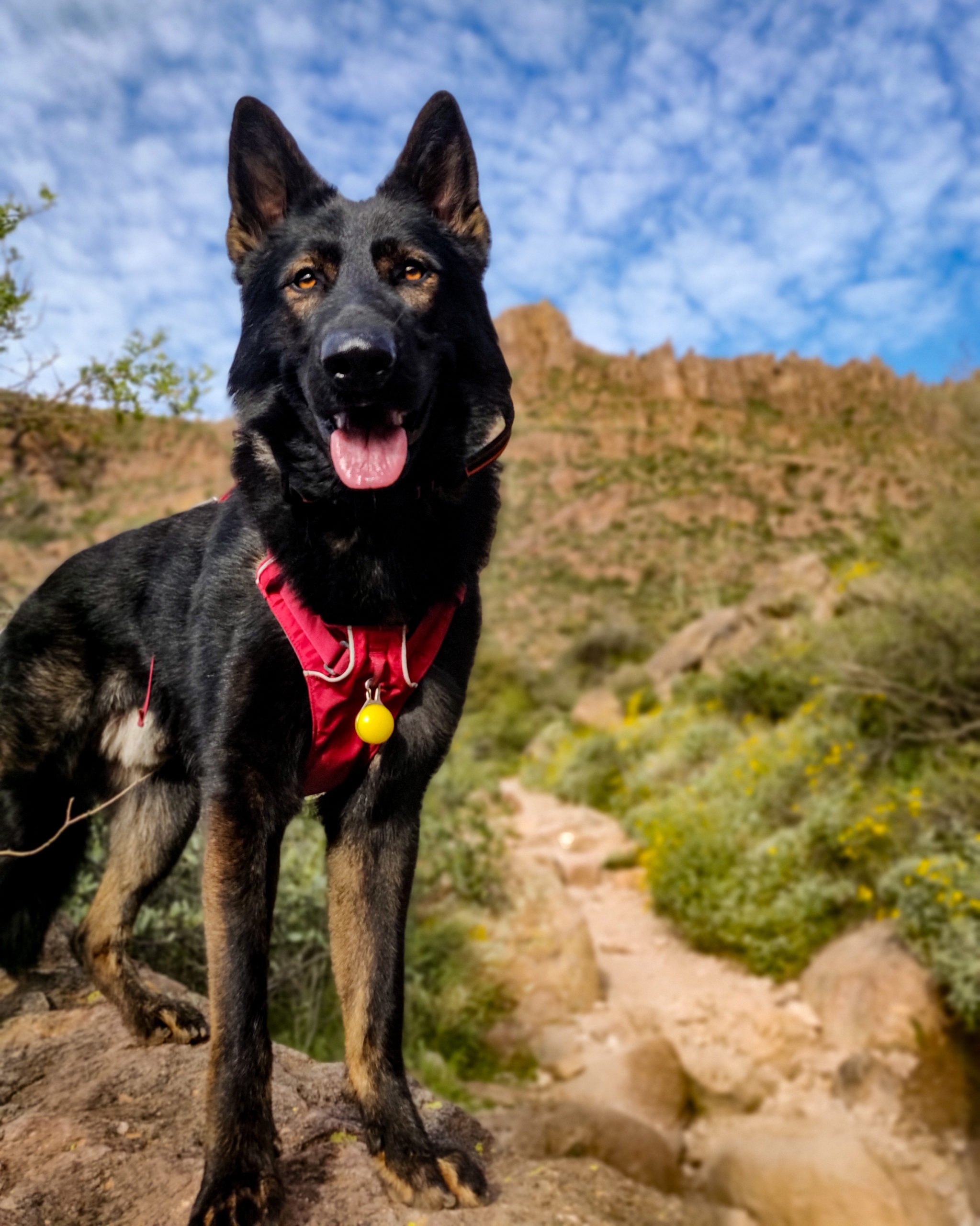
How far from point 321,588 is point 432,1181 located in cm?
143

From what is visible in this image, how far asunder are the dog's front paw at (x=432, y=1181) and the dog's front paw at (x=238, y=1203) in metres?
0.29

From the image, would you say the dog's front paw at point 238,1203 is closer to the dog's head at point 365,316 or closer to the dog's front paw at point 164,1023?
the dog's front paw at point 164,1023

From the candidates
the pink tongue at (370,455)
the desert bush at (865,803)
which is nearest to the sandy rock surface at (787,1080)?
the desert bush at (865,803)

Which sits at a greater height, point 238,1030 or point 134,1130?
point 238,1030

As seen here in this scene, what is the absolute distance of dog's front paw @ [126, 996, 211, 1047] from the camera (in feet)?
8.03

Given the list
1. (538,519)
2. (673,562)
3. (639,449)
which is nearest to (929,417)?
(673,562)

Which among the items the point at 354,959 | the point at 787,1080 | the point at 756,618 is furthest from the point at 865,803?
the point at 756,618

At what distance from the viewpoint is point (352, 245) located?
202 centimetres

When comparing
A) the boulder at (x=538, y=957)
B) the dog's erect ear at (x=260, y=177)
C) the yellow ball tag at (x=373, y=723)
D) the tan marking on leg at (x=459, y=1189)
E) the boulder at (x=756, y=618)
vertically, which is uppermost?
the boulder at (x=756, y=618)

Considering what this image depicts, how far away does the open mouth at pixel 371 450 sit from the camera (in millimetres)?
1794

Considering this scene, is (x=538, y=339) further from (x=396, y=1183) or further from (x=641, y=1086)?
(x=396, y=1183)

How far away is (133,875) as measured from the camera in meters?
2.59

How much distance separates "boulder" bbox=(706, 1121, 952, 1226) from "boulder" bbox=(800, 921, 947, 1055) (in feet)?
3.90

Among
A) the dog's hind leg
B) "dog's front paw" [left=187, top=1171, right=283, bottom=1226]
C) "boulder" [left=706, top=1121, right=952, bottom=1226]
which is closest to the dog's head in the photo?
the dog's hind leg
